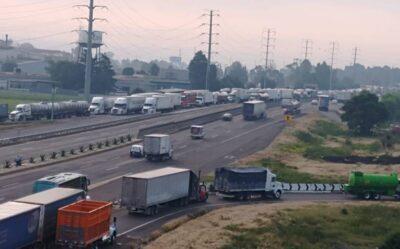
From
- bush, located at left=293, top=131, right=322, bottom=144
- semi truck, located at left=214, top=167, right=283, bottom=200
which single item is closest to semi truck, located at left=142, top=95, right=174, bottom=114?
bush, located at left=293, top=131, right=322, bottom=144

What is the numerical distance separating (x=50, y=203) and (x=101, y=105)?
87531mm

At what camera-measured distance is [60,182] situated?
4359 centimetres

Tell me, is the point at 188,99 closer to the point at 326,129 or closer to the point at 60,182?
the point at 326,129

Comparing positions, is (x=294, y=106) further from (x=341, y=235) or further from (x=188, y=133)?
(x=341, y=235)

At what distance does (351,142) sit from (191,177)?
6262 cm

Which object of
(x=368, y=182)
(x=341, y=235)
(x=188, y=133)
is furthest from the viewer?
(x=188, y=133)

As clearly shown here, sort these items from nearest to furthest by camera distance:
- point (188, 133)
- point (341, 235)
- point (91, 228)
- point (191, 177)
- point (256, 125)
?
point (91, 228)
point (341, 235)
point (191, 177)
point (188, 133)
point (256, 125)

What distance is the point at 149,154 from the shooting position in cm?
7075

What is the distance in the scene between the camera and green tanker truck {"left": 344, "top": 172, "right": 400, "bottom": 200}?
58.3 meters

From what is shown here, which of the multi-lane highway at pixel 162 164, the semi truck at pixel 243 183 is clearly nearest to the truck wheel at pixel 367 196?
the multi-lane highway at pixel 162 164

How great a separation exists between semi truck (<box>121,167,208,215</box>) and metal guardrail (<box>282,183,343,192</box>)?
13078mm

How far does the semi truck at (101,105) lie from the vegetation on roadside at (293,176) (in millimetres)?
Answer: 52065

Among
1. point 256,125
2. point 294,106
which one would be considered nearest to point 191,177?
point 256,125

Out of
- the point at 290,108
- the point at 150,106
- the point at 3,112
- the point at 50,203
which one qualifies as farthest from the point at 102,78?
the point at 50,203
